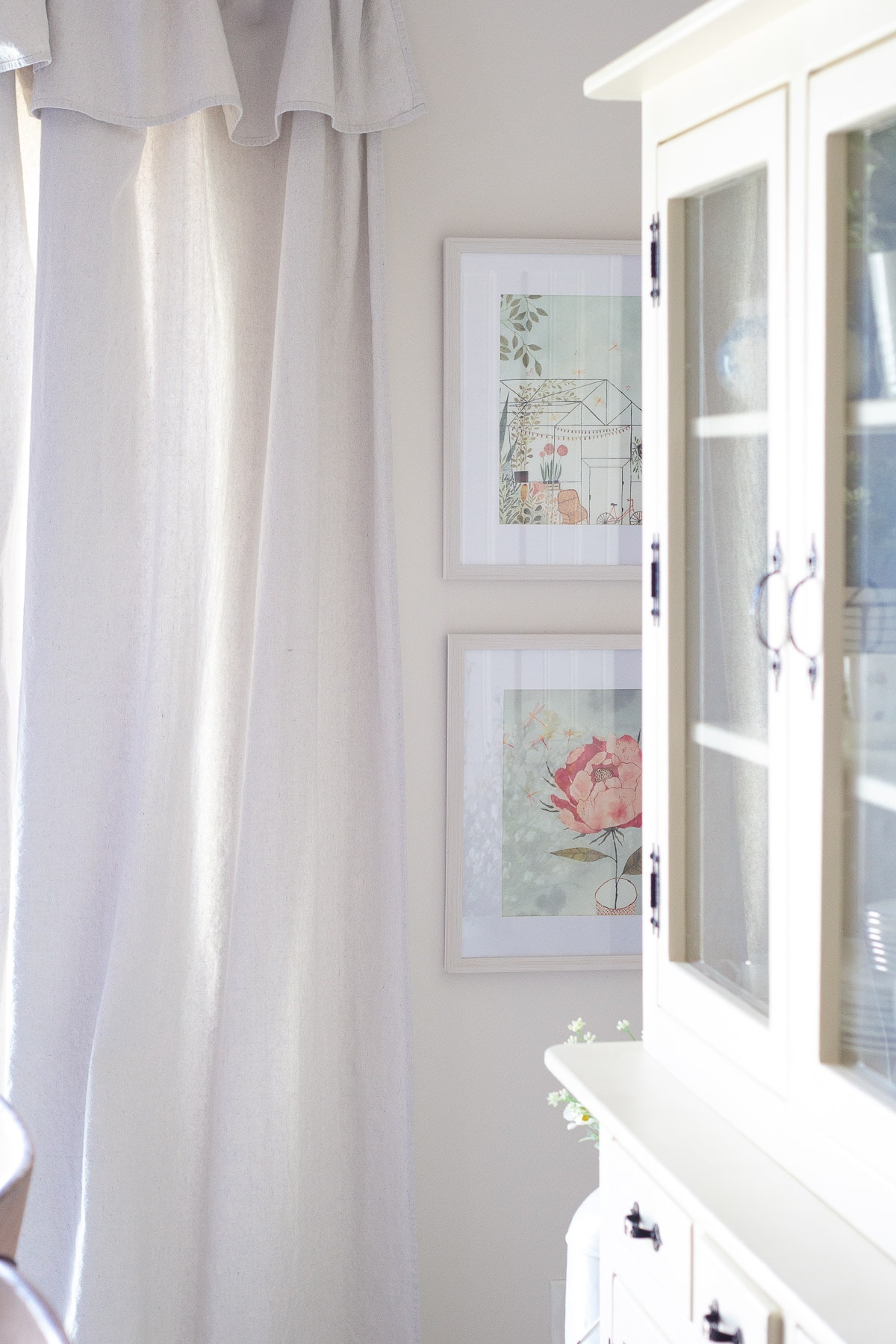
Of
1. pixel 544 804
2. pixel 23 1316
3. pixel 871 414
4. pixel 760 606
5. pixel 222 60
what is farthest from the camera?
pixel 544 804

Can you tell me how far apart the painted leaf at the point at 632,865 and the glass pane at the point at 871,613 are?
1169 millimetres

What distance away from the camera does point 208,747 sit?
79.8 inches

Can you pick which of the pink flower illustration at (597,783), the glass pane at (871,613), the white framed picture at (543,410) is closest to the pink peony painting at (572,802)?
the pink flower illustration at (597,783)

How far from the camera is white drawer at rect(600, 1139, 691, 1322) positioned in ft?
3.65

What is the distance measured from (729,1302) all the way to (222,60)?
182 cm

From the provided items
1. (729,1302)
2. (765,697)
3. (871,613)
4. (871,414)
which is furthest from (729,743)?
(729,1302)

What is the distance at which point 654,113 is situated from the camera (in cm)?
126

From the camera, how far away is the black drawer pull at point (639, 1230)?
1167 mm

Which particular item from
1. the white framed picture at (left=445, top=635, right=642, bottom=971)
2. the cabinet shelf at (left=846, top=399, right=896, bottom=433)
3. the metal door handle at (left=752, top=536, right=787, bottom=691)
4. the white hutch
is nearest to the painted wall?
the white framed picture at (left=445, top=635, right=642, bottom=971)

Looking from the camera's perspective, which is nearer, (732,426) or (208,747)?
(732,426)

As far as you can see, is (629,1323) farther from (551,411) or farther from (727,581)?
(551,411)

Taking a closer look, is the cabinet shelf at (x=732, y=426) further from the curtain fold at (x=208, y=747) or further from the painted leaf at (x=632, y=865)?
the painted leaf at (x=632, y=865)

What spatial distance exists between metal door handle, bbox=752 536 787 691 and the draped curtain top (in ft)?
4.05

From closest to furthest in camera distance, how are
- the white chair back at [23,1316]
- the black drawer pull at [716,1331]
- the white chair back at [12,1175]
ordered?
the white chair back at [23,1316] → the white chair back at [12,1175] → the black drawer pull at [716,1331]
